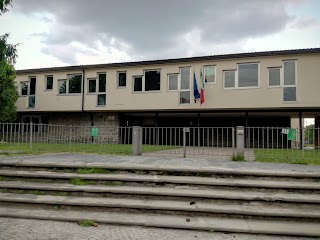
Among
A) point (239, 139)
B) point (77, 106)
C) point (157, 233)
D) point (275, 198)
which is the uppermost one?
point (77, 106)

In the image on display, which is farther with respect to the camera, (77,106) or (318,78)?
(77,106)

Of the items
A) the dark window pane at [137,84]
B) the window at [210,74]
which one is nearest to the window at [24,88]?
the dark window pane at [137,84]

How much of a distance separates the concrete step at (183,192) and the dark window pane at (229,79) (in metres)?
14.5

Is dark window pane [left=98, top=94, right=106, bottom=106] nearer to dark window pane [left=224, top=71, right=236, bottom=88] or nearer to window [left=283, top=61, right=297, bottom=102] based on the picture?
dark window pane [left=224, top=71, right=236, bottom=88]

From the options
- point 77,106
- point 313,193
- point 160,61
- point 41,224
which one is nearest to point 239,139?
point 313,193

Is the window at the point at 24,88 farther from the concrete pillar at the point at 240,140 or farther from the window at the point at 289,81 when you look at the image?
the concrete pillar at the point at 240,140

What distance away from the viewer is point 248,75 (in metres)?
19.4

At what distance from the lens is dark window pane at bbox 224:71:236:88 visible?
19.7 metres

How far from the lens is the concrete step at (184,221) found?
4746 mm

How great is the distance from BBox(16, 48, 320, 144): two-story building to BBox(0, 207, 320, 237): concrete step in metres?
15.1

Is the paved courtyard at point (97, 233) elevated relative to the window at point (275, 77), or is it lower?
lower

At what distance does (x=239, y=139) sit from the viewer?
387 inches

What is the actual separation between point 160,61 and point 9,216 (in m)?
17.2

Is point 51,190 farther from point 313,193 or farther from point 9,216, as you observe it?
point 313,193
